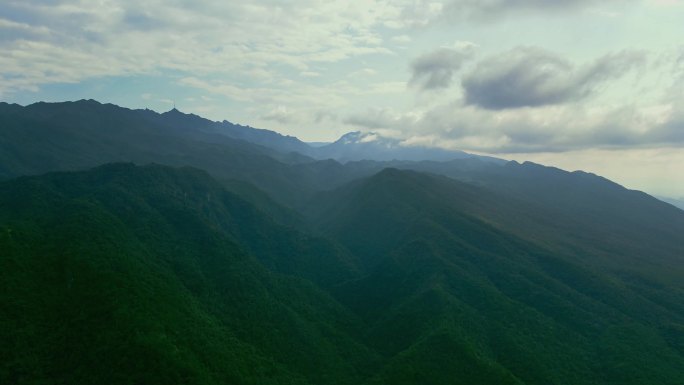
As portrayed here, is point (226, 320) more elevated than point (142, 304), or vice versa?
point (142, 304)

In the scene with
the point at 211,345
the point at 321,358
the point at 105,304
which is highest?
the point at 105,304

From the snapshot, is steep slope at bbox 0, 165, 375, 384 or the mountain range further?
the mountain range

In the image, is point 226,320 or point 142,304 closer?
point 142,304

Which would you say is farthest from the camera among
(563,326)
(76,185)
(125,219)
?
(76,185)

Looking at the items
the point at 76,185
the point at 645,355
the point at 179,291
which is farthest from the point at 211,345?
the point at 645,355

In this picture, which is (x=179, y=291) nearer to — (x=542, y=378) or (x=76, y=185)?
(x=76, y=185)

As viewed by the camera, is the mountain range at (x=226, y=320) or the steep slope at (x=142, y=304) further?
the mountain range at (x=226, y=320)

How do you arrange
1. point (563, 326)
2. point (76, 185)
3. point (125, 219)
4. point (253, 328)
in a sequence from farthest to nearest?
point (76, 185) → point (563, 326) → point (125, 219) → point (253, 328)

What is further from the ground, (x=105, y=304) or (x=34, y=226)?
(x=34, y=226)
